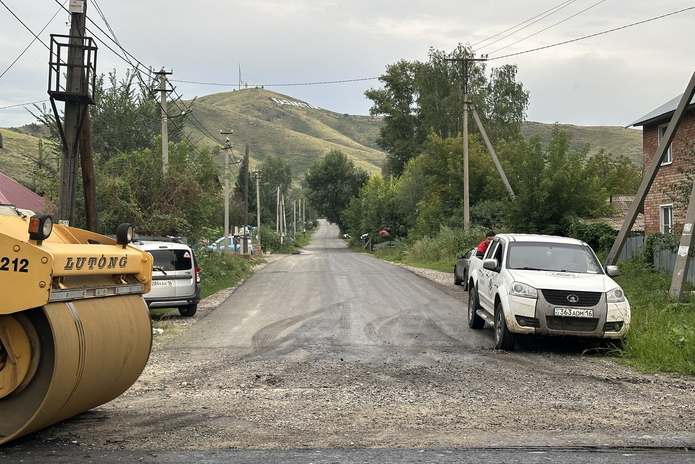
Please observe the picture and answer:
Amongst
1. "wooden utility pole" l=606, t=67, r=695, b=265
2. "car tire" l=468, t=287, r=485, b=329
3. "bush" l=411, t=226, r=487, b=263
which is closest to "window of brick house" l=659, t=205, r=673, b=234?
"bush" l=411, t=226, r=487, b=263

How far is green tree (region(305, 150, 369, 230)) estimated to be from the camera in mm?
102688

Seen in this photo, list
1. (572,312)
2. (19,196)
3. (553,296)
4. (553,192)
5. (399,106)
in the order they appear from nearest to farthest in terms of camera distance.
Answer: (572,312) < (553,296) < (553,192) < (19,196) < (399,106)

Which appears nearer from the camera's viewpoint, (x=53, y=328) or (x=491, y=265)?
(x=53, y=328)

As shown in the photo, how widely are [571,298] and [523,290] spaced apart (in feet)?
2.26

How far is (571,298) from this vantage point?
11.4m

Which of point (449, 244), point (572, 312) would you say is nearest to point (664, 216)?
point (449, 244)

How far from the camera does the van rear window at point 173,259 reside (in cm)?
1656

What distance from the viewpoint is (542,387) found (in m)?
8.73

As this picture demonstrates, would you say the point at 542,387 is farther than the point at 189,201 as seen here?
No

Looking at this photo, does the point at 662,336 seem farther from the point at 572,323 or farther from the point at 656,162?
the point at 656,162

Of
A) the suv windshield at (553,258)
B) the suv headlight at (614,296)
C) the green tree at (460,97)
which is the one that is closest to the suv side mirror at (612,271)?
the suv windshield at (553,258)

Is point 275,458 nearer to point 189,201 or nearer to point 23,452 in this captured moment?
point 23,452

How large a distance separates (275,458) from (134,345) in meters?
2.14

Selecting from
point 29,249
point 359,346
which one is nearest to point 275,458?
point 29,249
